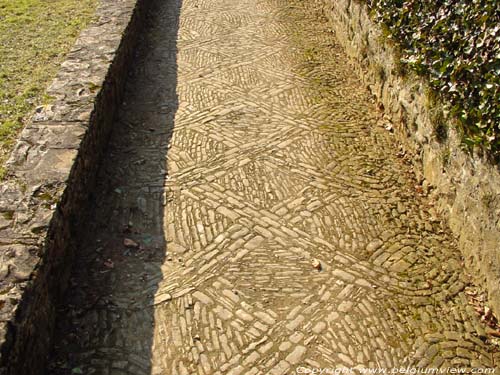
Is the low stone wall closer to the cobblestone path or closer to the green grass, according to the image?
the cobblestone path

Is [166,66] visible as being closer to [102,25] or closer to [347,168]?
[102,25]

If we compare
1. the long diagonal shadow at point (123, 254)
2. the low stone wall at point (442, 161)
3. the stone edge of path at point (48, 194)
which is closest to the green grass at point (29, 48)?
the stone edge of path at point (48, 194)

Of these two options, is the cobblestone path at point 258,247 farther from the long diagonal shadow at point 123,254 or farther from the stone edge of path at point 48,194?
the stone edge of path at point 48,194

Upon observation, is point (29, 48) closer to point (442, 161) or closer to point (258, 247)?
point (258, 247)

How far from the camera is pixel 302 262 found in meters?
4.31

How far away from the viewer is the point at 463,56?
4.49 m

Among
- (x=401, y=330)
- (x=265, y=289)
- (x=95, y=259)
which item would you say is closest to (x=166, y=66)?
(x=95, y=259)

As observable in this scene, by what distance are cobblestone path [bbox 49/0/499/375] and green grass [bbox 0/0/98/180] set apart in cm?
108

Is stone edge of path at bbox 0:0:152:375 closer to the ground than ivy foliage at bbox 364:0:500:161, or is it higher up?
closer to the ground

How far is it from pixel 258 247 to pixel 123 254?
119cm

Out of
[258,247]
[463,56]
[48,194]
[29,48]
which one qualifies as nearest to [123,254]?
[48,194]

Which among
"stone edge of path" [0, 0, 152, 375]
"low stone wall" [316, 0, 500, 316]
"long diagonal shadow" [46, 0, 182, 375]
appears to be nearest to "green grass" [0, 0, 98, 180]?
"stone edge of path" [0, 0, 152, 375]

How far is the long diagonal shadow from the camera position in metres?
3.51

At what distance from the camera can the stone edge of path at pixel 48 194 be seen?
9.84 ft
